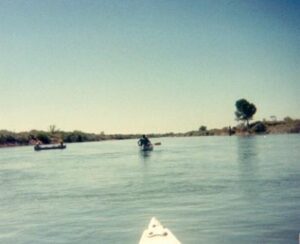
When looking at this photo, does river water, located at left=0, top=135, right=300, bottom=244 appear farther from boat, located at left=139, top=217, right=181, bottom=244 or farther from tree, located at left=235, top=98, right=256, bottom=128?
tree, located at left=235, top=98, right=256, bottom=128

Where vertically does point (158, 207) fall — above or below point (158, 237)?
below

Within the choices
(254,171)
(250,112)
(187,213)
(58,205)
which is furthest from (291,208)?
(250,112)

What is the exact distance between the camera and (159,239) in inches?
656

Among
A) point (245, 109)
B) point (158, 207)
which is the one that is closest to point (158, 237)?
point (158, 207)

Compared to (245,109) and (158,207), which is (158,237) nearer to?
(158,207)

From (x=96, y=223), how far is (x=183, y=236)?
536cm

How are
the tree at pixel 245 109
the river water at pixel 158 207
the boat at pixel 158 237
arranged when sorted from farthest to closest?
the tree at pixel 245 109 → the river water at pixel 158 207 → the boat at pixel 158 237

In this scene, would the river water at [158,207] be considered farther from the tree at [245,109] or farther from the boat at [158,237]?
the tree at [245,109]

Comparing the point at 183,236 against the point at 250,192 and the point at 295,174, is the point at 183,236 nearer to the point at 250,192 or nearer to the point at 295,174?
the point at 250,192

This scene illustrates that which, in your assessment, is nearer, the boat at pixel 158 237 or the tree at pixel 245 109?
the boat at pixel 158 237

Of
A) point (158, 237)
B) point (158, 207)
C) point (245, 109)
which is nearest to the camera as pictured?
point (158, 237)

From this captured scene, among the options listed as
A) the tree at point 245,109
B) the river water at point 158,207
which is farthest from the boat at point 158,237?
the tree at point 245,109

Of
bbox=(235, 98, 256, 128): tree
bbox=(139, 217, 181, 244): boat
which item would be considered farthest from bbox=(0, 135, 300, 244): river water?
bbox=(235, 98, 256, 128): tree

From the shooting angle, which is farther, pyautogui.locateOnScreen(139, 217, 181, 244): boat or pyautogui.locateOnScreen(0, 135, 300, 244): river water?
pyautogui.locateOnScreen(0, 135, 300, 244): river water
